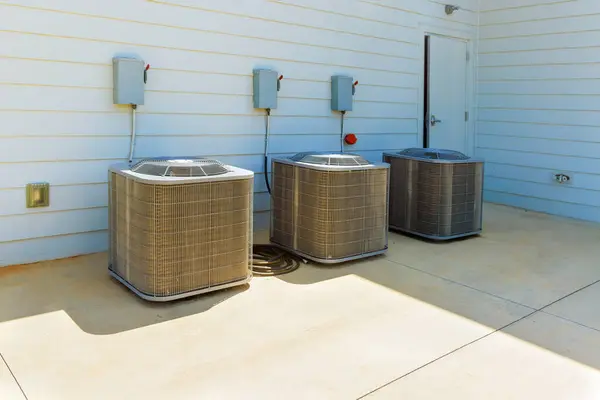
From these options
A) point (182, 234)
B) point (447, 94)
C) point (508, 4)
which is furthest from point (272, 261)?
point (508, 4)

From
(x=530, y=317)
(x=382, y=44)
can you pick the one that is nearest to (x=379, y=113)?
(x=382, y=44)

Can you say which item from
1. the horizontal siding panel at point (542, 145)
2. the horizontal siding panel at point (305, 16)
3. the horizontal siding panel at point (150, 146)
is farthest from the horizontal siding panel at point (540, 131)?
the horizontal siding panel at point (150, 146)

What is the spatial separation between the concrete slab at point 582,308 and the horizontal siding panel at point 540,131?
98.0 inches

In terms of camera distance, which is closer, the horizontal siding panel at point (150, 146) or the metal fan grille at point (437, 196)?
the horizontal siding panel at point (150, 146)

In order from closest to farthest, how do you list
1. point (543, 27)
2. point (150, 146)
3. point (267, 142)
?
1. point (150, 146)
2. point (267, 142)
3. point (543, 27)

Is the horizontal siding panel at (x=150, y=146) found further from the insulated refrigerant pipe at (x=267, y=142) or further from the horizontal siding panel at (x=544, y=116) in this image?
the horizontal siding panel at (x=544, y=116)

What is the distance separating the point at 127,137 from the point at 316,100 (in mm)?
1731

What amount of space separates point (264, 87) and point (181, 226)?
1784 millimetres

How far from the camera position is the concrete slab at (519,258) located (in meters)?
3.12

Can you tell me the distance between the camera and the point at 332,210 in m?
3.41

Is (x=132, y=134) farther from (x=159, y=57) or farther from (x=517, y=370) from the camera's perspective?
(x=517, y=370)

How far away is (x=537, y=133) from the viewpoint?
5.41 meters

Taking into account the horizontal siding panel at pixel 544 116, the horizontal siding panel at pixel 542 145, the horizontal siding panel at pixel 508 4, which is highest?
the horizontal siding panel at pixel 508 4

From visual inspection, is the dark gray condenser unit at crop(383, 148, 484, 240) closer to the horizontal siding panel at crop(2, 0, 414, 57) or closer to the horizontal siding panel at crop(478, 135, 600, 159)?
the horizontal siding panel at crop(2, 0, 414, 57)
